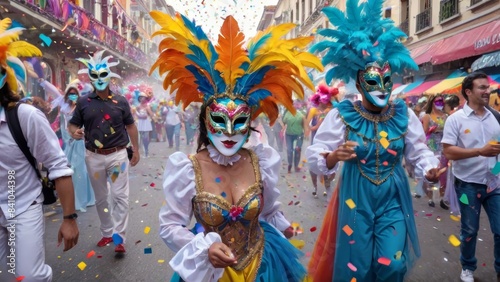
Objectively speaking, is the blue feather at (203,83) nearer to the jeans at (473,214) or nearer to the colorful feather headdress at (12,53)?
the colorful feather headdress at (12,53)

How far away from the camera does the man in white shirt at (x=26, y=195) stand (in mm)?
2889

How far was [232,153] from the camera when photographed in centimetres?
280

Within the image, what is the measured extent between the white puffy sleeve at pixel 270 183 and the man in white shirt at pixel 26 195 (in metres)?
1.29

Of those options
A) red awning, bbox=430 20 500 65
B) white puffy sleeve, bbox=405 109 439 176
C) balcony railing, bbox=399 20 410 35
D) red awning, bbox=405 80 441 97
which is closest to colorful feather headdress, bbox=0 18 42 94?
white puffy sleeve, bbox=405 109 439 176

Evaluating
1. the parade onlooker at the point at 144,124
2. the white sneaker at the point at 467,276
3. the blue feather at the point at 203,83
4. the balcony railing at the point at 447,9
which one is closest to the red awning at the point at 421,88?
the balcony railing at the point at 447,9

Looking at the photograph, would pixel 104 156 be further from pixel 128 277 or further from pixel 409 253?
pixel 409 253

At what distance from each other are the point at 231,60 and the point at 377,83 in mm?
1566

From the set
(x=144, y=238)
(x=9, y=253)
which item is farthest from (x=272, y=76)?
(x=144, y=238)

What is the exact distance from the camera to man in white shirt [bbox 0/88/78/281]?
289cm

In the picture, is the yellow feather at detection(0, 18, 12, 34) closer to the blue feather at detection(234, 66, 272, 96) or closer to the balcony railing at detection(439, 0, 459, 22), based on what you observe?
the blue feather at detection(234, 66, 272, 96)

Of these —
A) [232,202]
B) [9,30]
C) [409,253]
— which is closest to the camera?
[232,202]

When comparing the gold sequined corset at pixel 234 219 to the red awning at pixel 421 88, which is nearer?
the gold sequined corset at pixel 234 219

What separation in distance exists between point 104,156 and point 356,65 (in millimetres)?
3160

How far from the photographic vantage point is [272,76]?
3.00 metres
